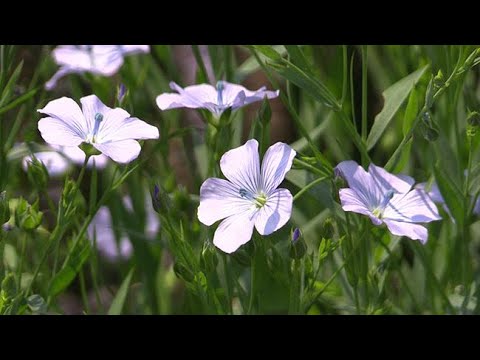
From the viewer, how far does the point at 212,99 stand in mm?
1130

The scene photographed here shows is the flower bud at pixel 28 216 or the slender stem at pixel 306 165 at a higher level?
the slender stem at pixel 306 165

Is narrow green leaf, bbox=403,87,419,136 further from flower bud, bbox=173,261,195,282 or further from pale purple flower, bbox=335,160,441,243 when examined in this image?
flower bud, bbox=173,261,195,282

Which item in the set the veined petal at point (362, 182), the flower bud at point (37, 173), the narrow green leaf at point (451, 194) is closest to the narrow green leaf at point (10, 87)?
the flower bud at point (37, 173)

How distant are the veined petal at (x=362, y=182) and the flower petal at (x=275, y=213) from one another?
0.12 meters

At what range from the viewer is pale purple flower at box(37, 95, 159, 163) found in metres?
0.94

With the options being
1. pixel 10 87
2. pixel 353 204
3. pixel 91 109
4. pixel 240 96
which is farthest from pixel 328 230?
pixel 10 87

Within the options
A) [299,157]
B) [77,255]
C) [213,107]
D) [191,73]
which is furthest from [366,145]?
[191,73]

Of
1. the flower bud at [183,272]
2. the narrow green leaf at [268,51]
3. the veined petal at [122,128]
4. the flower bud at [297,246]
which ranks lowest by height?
the flower bud at [183,272]

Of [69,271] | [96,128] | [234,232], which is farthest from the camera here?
[69,271]

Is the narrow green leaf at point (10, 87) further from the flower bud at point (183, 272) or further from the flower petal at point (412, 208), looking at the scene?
the flower petal at point (412, 208)

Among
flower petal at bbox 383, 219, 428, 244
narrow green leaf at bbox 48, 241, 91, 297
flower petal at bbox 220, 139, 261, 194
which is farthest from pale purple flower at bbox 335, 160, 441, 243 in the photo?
narrow green leaf at bbox 48, 241, 91, 297

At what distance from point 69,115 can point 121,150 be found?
87 mm

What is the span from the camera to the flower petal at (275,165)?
2.94 feet

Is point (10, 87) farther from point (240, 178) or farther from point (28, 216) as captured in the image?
point (240, 178)
